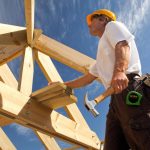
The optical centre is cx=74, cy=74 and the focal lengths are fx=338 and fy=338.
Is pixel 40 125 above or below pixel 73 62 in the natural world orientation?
below

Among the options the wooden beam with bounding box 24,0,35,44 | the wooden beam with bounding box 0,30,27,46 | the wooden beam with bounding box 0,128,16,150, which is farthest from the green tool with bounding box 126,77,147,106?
the wooden beam with bounding box 0,128,16,150

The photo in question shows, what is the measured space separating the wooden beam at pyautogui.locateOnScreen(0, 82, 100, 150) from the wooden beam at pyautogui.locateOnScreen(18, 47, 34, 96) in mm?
166

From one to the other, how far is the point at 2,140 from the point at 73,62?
2.47 metres

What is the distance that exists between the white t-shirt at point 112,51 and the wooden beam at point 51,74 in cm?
188

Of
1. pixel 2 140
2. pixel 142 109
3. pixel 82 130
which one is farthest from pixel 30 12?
pixel 2 140

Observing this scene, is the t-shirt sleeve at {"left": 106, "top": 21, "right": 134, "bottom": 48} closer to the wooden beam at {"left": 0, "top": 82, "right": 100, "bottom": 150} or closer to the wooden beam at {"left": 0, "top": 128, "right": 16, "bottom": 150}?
the wooden beam at {"left": 0, "top": 82, "right": 100, "bottom": 150}

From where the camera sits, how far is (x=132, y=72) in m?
2.39

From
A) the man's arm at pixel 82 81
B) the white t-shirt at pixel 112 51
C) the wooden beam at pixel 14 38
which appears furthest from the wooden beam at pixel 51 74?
the white t-shirt at pixel 112 51

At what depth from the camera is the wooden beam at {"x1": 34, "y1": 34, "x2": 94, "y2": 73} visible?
411 cm

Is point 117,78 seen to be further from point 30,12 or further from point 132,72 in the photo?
point 30,12

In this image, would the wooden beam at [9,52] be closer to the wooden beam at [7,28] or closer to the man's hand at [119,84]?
the wooden beam at [7,28]

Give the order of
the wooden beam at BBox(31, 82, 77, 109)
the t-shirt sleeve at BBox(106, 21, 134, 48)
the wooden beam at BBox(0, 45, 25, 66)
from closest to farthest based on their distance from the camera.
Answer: the t-shirt sleeve at BBox(106, 21, 134, 48) → the wooden beam at BBox(31, 82, 77, 109) → the wooden beam at BBox(0, 45, 25, 66)

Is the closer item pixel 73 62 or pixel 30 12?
pixel 30 12

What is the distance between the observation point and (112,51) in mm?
2527
